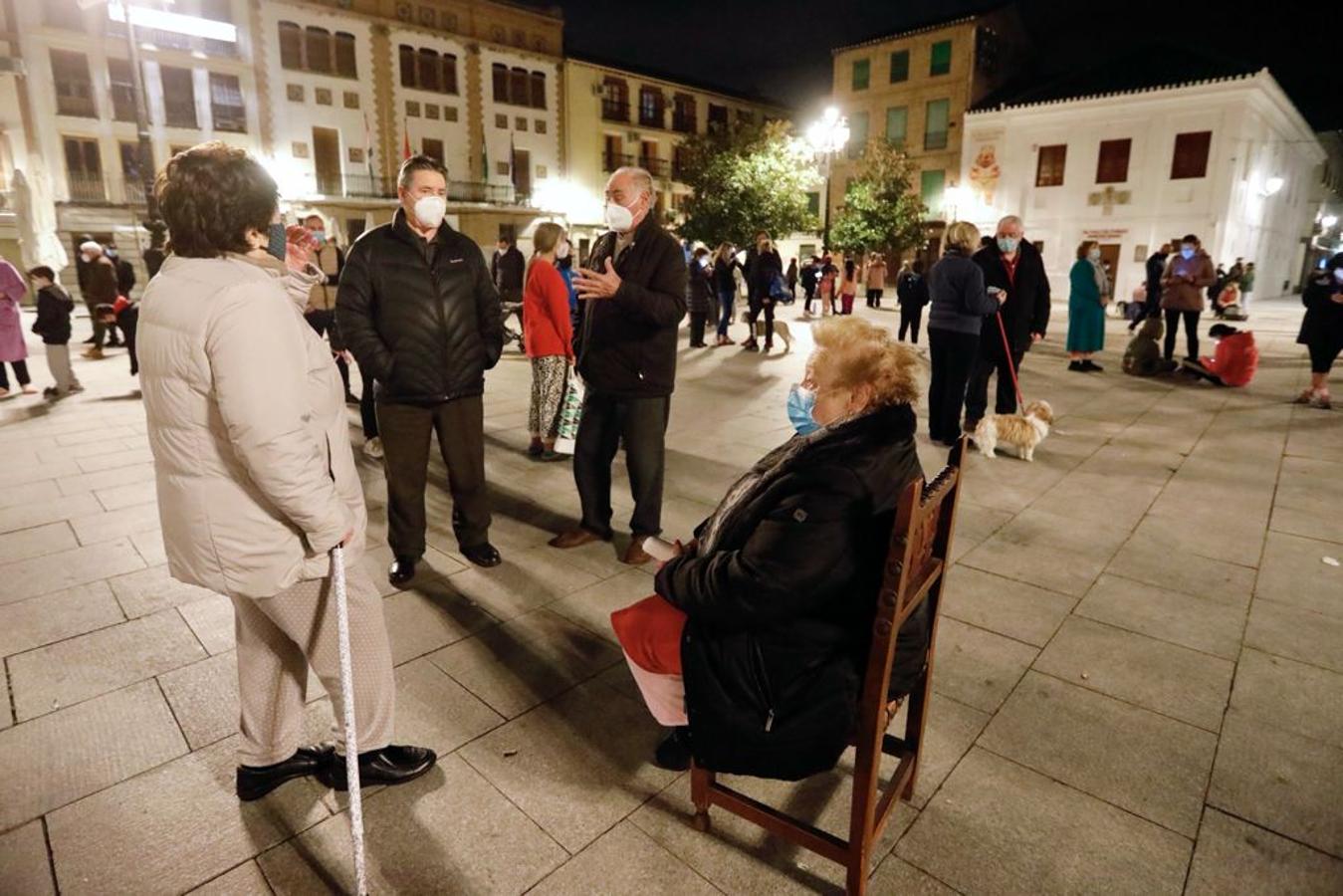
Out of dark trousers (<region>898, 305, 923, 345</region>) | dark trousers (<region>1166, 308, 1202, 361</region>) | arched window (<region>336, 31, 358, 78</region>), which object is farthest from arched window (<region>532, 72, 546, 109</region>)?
dark trousers (<region>1166, 308, 1202, 361</region>)

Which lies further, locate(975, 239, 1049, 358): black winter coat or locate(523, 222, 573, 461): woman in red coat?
locate(975, 239, 1049, 358): black winter coat

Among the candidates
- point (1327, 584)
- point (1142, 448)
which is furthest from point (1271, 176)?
point (1327, 584)

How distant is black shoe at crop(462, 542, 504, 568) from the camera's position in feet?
13.4

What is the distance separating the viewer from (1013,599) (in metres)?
3.72

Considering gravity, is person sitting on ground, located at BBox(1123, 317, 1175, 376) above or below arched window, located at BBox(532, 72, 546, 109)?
below

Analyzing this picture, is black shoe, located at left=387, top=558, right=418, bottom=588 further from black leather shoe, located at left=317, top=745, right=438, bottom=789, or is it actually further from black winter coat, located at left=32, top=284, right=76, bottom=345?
black winter coat, located at left=32, top=284, right=76, bottom=345

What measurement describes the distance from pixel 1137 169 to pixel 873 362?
29447 mm

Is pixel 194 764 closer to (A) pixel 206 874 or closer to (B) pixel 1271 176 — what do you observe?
(A) pixel 206 874

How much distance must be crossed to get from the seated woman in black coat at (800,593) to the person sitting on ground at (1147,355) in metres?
9.88

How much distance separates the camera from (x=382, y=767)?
7.80 feet

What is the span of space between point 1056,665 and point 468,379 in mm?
2981

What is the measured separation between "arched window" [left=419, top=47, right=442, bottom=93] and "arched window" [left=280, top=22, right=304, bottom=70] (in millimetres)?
4784

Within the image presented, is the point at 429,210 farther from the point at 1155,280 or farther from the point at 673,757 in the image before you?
the point at 1155,280

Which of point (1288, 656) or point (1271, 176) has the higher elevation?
point (1271, 176)
